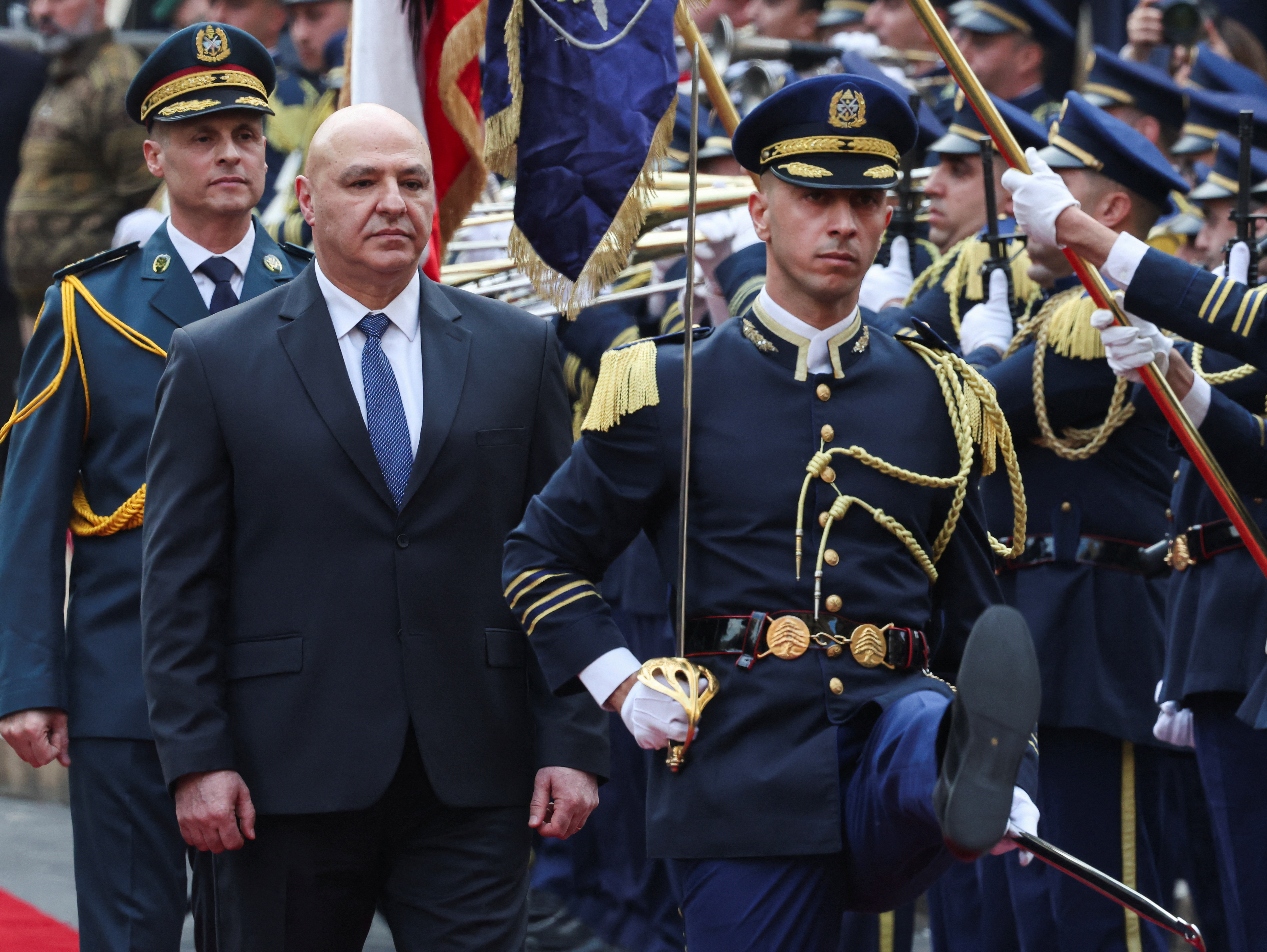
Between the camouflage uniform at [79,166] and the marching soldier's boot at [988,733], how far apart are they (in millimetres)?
6542

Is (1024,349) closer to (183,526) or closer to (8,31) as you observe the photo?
(183,526)

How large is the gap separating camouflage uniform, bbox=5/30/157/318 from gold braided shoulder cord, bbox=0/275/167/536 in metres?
4.56

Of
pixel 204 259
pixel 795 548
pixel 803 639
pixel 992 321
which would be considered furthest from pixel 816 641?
pixel 992 321

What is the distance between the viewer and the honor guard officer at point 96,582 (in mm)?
4441

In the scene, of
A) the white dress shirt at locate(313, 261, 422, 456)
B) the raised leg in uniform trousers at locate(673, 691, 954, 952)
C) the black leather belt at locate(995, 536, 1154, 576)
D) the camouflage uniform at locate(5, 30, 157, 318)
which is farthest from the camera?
the camouflage uniform at locate(5, 30, 157, 318)

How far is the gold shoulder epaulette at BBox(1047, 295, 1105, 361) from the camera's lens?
532 centimetres

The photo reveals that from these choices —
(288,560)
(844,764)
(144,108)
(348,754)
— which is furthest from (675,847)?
(144,108)

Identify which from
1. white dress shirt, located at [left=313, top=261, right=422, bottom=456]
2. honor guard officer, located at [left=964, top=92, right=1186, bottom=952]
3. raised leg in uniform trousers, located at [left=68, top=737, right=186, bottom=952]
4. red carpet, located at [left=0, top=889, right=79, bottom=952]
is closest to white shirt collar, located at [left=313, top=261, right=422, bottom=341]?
white dress shirt, located at [left=313, top=261, right=422, bottom=456]

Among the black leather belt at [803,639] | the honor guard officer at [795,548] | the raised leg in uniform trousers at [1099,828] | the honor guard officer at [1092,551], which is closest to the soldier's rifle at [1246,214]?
the honor guard officer at [1092,551]

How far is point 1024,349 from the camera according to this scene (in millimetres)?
5477

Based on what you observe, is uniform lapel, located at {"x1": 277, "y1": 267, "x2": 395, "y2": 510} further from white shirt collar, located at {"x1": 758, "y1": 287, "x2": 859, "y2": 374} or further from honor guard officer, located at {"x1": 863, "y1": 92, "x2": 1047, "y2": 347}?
honor guard officer, located at {"x1": 863, "y1": 92, "x2": 1047, "y2": 347}

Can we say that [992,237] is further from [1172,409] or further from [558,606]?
[558,606]

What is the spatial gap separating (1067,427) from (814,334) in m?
1.81

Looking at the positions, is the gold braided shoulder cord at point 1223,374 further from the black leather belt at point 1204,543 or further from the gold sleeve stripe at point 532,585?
the gold sleeve stripe at point 532,585
